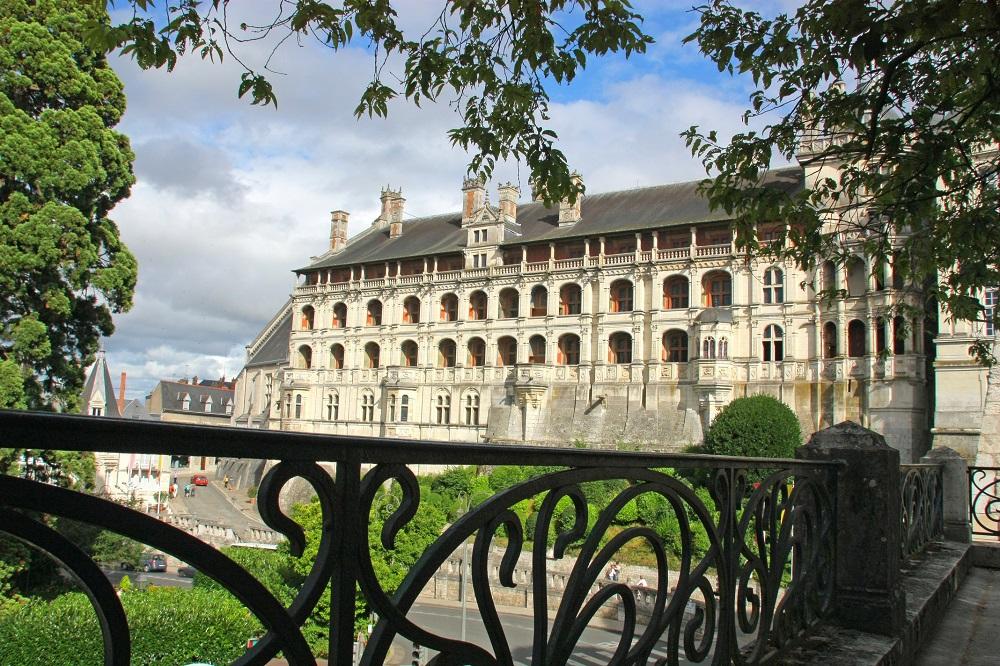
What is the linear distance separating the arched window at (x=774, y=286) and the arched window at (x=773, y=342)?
140 cm

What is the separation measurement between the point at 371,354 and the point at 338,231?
37.0 ft

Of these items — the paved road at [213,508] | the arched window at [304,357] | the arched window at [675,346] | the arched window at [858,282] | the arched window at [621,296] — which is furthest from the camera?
the arched window at [304,357]

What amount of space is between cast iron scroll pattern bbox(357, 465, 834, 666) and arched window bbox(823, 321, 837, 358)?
3668 centimetres

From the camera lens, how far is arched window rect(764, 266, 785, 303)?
1563 inches

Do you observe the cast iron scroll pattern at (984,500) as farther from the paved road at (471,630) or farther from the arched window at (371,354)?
the arched window at (371,354)

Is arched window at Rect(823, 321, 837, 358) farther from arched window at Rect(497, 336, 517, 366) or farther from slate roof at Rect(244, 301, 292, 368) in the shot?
slate roof at Rect(244, 301, 292, 368)

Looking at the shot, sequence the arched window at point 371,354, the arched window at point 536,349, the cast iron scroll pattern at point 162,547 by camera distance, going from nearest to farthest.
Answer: the cast iron scroll pattern at point 162,547 < the arched window at point 536,349 < the arched window at point 371,354

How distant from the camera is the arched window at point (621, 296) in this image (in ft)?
149

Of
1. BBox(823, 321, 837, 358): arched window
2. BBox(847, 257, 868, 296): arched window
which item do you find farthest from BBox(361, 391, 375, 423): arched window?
BBox(847, 257, 868, 296): arched window

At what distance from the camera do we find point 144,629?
1888 cm

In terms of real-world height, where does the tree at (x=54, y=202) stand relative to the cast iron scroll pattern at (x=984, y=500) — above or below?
above

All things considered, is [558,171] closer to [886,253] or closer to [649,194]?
[886,253]

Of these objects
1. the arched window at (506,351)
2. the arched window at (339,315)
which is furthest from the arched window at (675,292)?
the arched window at (339,315)

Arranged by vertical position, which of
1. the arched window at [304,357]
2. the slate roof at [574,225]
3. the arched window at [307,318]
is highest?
the slate roof at [574,225]
